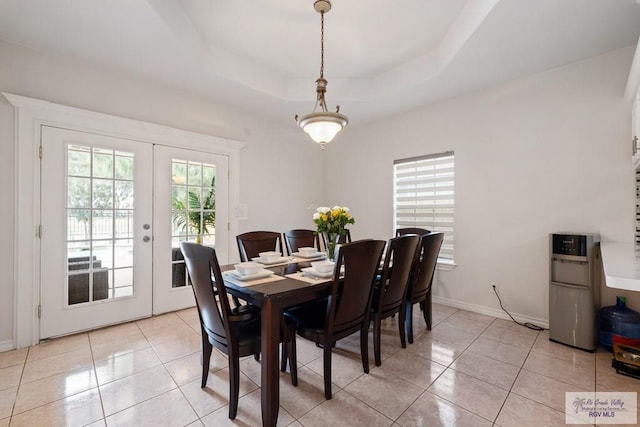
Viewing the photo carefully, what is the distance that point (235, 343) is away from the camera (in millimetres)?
1570

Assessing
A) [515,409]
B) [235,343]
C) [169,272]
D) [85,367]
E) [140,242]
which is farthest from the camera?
[169,272]

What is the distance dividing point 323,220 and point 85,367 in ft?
7.03

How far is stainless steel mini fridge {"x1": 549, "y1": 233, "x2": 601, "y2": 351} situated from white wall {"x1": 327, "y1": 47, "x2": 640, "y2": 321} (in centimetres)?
37

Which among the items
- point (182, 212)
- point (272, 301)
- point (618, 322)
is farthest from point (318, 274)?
point (618, 322)

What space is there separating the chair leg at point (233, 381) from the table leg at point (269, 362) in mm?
181

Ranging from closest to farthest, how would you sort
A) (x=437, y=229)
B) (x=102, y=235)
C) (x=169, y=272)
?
(x=102, y=235)
(x=169, y=272)
(x=437, y=229)

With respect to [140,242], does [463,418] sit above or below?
below

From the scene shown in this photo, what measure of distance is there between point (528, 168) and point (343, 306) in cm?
253

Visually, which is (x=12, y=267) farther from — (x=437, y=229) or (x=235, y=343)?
(x=437, y=229)

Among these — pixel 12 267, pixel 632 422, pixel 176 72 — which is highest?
pixel 176 72

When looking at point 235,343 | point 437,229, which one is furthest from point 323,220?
point 437,229

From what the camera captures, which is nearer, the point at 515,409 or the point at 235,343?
the point at 235,343

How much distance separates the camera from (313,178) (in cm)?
486

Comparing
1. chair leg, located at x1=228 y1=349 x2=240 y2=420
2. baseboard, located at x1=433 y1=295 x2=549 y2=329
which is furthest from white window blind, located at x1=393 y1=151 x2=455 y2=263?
chair leg, located at x1=228 y1=349 x2=240 y2=420
